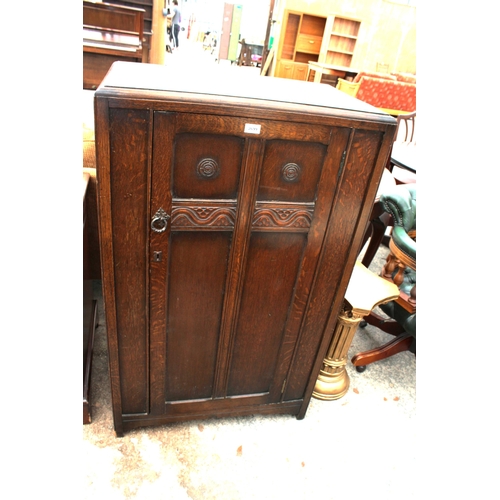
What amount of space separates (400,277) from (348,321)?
0.40m

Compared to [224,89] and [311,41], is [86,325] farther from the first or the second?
[311,41]

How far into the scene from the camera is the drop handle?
111 centimetres

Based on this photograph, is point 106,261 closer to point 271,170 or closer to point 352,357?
point 271,170

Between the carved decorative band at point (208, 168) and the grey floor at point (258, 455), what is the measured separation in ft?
3.66

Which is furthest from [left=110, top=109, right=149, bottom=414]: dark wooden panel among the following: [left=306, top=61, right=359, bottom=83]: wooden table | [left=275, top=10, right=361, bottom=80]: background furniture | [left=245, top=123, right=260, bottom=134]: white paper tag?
[left=275, top=10, right=361, bottom=80]: background furniture

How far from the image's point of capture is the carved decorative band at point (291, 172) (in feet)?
3.74

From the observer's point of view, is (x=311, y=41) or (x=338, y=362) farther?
(x=311, y=41)

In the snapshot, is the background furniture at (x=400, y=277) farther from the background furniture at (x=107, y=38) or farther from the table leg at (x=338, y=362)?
the background furniture at (x=107, y=38)

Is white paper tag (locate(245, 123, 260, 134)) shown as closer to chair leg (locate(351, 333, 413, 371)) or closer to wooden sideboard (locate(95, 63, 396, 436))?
wooden sideboard (locate(95, 63, 396, 436))

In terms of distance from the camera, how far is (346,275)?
1.37 meters

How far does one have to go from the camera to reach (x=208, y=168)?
1.09 m

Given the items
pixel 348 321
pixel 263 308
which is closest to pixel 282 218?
pixel 263 308
